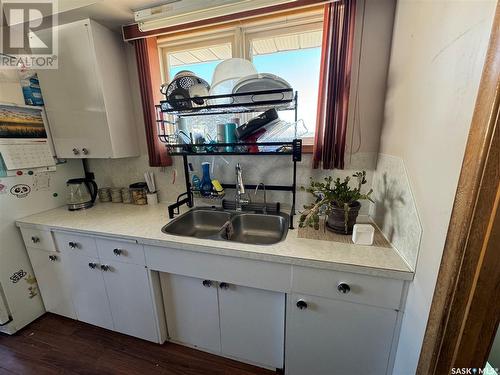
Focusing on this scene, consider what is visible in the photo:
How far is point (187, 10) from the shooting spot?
115 centimetres

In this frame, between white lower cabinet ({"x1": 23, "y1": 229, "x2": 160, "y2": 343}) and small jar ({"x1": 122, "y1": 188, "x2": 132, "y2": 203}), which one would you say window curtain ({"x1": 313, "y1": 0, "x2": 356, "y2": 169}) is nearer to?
white lower cabinet ({"x1": 23, "y1": 229, "x2": 160, "y2": 343})

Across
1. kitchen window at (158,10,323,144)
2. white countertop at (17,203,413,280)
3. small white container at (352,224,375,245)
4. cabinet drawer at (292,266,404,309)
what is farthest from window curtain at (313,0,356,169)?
cabinet drawer at (292,266,404,309)

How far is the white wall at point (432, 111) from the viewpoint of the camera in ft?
1.88

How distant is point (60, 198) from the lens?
1.70 m

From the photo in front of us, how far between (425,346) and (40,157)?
240cm

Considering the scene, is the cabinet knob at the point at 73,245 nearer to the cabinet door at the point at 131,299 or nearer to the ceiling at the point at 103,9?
the cabinet door at the point at 131,299

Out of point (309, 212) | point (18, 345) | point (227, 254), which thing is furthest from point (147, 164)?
point (18, 345)

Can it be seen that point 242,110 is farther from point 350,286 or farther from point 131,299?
point 131,299

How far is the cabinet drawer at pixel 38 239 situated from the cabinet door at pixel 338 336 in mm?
1578

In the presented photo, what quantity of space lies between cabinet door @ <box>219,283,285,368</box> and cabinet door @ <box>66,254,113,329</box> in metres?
0.83

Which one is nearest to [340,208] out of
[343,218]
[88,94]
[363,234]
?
[343,218]

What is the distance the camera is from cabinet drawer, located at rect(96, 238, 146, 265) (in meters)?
1.18

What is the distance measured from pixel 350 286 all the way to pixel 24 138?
219cm

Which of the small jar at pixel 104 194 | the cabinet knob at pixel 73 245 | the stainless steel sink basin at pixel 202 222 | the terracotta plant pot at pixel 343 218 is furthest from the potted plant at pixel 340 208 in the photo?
the small jar at pixel 104 194
